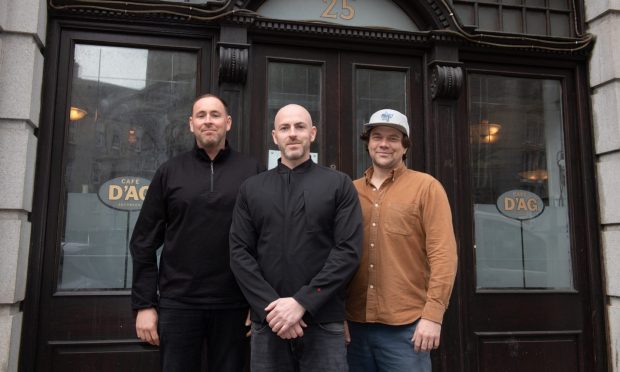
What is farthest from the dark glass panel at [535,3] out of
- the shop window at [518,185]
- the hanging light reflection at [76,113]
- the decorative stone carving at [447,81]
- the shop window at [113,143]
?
the hanging light reflection at [76,113]

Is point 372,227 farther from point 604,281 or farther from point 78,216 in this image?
Result: point 604,281

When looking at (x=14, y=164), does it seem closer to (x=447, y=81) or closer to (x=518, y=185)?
(x=447, y=81)

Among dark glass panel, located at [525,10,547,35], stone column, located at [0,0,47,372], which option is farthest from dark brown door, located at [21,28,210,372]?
dark glass panel, located at [525,10,547,35]

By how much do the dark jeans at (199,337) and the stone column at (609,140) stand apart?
3.43m

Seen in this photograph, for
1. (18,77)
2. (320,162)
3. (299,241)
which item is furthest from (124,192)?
(299,241)

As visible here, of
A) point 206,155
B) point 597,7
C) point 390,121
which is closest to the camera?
point 390,121

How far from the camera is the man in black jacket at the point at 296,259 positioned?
2398 mm

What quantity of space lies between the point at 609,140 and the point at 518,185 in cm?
86

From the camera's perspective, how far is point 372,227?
2805mm

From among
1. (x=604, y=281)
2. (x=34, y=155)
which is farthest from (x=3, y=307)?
(x=604, y=281)

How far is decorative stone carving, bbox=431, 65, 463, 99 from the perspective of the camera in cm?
431

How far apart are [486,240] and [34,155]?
3776 mm

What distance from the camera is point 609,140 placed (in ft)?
14.6

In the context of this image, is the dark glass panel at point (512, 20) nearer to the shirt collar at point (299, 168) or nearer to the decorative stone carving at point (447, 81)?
the decorative stone carving at point (447, 81)
